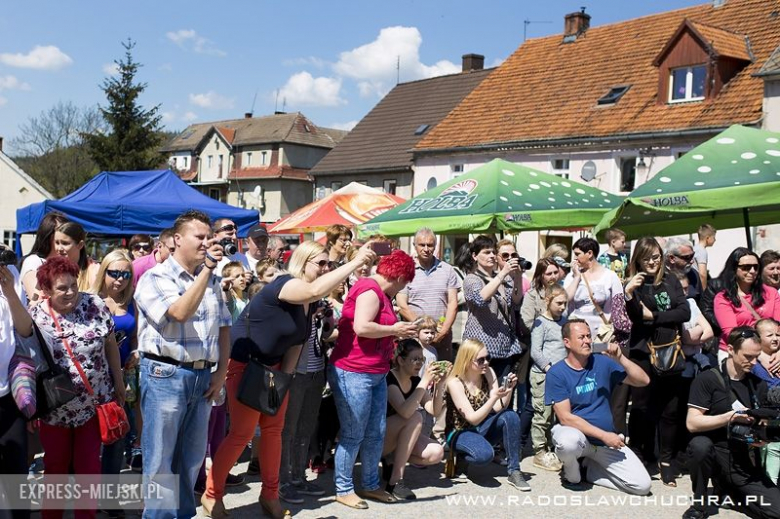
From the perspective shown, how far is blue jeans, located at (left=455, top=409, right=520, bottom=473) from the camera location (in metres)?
5.84

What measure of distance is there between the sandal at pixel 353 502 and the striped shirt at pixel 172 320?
65.7 inches

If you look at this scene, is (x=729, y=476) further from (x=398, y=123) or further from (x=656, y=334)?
(x=398, y=123)

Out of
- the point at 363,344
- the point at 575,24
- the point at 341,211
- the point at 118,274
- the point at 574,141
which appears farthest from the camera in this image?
the point at 575,24

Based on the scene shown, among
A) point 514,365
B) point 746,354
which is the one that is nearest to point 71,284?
point 514,365

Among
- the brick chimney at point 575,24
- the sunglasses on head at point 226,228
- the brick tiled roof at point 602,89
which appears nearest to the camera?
the sunglasses on head at point 226,228

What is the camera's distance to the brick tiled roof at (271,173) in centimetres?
4925

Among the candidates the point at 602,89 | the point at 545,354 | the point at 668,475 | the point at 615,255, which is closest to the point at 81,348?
the point at 545,354

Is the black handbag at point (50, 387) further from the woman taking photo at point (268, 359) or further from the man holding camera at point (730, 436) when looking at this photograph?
the man holding camera at point (730, 436)

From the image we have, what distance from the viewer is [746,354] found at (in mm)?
5270

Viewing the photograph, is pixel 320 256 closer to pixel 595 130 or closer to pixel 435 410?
pixel 435 410

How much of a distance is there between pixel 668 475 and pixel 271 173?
4545 cm

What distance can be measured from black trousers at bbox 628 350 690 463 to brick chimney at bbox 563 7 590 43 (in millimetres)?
23545

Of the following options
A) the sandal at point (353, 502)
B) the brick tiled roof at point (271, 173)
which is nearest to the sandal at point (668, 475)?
the sandal at point (353, 502)

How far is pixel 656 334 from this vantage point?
623 centimetres
